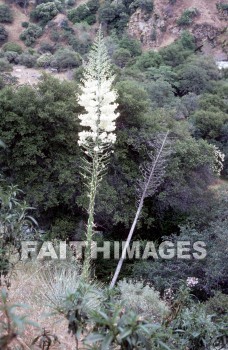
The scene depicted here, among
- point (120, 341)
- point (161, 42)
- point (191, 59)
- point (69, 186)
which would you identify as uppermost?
point (161, 42)

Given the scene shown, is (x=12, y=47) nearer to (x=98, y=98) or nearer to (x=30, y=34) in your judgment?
(x=30, y=34)

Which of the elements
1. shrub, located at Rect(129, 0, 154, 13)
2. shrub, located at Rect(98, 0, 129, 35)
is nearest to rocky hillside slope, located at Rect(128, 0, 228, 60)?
shrub, located at Rect(129, 0, 154, 13)

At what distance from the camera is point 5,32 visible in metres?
29.8

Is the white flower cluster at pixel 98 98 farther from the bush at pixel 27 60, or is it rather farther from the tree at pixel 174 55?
the tree at pixel 174 55

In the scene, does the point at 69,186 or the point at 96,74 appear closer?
the point at 96,74

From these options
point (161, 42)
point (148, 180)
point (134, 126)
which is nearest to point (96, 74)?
point (148, 180)

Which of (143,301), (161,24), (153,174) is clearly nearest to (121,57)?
(161,24)

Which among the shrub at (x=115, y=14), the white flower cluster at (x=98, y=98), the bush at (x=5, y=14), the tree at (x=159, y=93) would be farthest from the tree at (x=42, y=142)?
the bush at (x=5, y=14)

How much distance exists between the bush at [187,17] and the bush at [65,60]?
1159 centimetres

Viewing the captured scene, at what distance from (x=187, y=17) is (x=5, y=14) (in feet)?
50.6

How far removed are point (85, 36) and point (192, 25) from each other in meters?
9.32

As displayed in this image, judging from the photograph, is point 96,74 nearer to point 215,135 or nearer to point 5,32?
point 215,135

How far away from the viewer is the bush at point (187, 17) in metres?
30.6

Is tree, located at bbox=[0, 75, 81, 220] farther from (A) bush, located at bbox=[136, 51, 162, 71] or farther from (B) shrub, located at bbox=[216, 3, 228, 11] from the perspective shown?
(B) shrub, located at bbox=[216, 3, 228, 11]
